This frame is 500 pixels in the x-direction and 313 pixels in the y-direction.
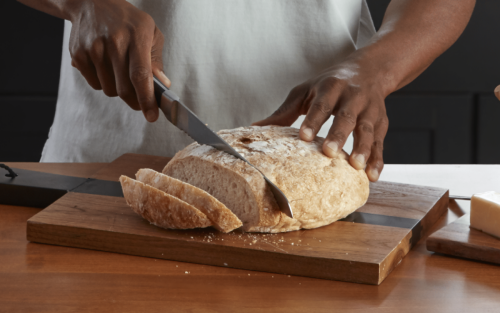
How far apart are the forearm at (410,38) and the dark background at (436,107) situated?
1653 millimetres

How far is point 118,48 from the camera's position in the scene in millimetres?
1337

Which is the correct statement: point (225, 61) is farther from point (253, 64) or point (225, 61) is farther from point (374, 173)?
point (374, 173)

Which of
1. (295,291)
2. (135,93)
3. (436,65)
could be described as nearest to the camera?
(295,291)

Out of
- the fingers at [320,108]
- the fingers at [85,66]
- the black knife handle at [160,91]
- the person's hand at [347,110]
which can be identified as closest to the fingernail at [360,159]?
the person's hand at [347,110]

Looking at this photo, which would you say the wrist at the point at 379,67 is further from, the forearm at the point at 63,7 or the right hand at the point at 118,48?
the forearm at the point at 63,7

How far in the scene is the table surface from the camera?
37.5 inches

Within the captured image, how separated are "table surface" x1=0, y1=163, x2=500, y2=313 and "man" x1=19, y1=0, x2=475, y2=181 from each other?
44 centimetres

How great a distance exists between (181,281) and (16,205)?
70 centimetres

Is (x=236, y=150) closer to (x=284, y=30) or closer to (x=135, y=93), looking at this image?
(x=135, y=93)

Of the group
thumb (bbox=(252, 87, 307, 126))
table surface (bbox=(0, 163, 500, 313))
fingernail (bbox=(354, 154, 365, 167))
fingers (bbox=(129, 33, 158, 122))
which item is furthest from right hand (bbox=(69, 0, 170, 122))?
fingernail (bbox=(354, 154, 365, 167))

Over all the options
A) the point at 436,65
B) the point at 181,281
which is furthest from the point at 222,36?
the point at 436,65

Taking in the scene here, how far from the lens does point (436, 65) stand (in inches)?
135

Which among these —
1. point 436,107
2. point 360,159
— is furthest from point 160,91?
point 436,107

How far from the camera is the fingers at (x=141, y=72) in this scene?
1.32 meters
